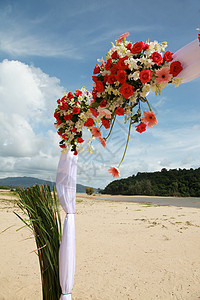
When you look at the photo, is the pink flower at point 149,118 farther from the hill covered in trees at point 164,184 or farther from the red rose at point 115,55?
the hill covered in trees at point 164,184

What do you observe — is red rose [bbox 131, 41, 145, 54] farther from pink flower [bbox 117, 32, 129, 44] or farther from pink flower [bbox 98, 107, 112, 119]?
pink flower [bbox 98, 107, 112, 119]

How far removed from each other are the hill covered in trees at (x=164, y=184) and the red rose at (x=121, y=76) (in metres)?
22.4

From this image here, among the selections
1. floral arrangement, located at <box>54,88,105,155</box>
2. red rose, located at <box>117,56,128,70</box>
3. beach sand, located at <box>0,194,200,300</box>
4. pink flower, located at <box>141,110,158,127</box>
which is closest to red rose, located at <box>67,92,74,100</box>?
floral arrangement, located at <box>54,88,105,155</box>

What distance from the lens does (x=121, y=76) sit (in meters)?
1.67

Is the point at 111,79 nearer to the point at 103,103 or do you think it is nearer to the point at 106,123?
the point at 103,103

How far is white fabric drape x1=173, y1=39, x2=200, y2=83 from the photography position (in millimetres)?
1647

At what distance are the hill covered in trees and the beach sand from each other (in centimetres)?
1762

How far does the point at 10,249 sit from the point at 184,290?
127 inches

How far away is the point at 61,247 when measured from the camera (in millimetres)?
2396

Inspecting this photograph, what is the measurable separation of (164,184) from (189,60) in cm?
2343

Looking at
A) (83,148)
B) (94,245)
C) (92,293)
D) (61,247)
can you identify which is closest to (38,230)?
(61,247)

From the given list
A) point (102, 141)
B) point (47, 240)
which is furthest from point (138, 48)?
point (47, 240)

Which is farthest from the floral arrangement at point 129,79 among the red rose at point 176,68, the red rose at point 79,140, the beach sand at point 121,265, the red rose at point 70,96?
the beach sand at point 121,265

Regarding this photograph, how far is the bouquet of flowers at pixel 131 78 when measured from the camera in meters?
1.66
